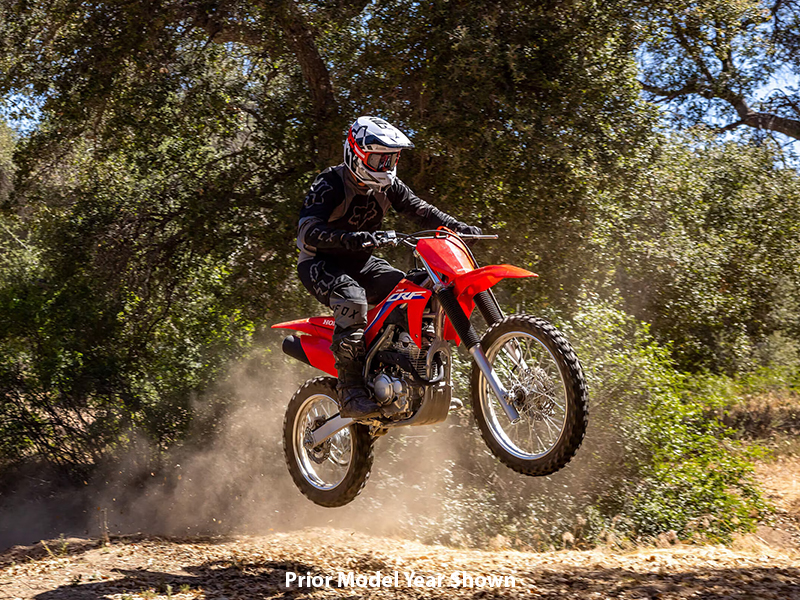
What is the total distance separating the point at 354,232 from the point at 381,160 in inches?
24.1

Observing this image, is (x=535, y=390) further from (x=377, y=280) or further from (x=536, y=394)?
(x=377, y=280)

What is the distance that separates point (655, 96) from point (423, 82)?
10170 millimetres

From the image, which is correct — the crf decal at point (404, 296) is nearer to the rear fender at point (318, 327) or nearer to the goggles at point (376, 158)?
the rear fender at point (318, 327)

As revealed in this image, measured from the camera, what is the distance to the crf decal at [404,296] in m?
5.52

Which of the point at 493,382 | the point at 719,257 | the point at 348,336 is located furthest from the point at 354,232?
the point at 719,257

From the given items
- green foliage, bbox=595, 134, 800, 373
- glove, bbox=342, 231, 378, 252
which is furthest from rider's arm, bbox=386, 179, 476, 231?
A: green foliage, bbox=595, 134, 800, 373

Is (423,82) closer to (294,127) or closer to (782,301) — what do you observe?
(294,127)

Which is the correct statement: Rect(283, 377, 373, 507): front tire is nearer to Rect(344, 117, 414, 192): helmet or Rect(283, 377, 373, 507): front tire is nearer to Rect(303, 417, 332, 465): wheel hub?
Rect(303, 417, 332, 465): wheel hub

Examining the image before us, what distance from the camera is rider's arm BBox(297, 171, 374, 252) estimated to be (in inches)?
225

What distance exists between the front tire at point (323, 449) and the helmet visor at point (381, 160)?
6.35ft

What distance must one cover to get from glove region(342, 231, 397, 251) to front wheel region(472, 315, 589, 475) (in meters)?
0.96

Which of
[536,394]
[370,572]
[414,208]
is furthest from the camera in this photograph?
[370,572]

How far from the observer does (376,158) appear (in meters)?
5.83

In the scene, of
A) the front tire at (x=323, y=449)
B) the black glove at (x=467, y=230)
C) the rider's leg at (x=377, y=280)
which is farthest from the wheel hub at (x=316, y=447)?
the black glove at (x=467, y=230)
